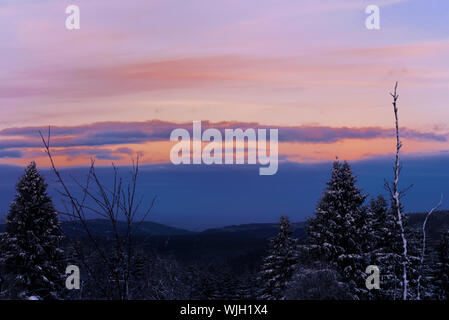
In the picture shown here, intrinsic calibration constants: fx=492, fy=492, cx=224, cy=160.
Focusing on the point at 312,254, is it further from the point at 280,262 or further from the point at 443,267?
the point at 443,267

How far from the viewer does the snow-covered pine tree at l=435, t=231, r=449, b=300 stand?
38416 mm

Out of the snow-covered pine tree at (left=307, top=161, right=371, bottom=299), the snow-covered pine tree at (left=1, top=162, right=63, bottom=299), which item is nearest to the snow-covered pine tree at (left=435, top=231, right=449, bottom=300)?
the snow-covered pine tree at (left=307, top=161, right=371, bottom=299)

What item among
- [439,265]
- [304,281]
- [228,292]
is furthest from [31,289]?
[439,265]

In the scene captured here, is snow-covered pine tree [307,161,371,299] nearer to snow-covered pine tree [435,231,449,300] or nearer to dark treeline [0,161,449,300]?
dark treeline [0,161,449,300]

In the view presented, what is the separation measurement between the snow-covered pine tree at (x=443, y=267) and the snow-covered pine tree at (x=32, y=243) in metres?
28.7

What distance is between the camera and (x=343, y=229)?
3014cm

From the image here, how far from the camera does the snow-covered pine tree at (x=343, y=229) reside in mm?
29391

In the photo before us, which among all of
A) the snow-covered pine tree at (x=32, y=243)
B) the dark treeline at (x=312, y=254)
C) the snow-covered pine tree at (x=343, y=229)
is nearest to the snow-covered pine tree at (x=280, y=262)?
the dark treeline at (x=312, y=254)

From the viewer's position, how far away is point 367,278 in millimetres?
28391

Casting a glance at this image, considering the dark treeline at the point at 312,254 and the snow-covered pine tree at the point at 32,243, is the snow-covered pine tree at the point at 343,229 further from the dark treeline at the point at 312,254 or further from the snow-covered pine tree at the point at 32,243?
the snow-covered pine tree at the point at 32,243

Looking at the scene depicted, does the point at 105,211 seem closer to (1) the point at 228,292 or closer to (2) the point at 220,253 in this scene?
(1) the point at 228,292

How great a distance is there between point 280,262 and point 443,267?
14.1m

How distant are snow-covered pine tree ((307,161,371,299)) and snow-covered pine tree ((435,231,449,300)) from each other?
11.5m
